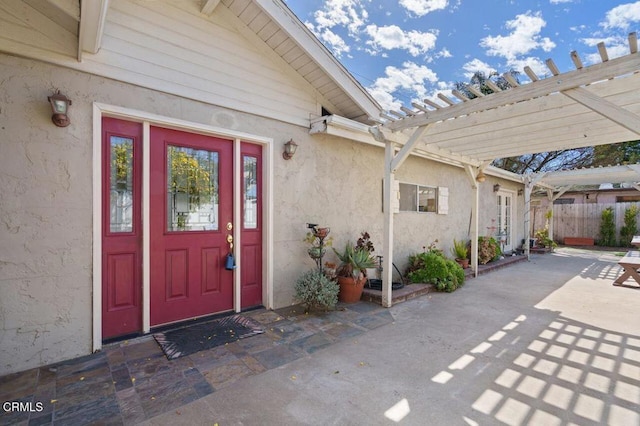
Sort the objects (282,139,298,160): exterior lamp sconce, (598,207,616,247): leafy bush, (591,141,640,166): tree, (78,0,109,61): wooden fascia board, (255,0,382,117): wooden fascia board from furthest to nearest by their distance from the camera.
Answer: (591,141,640,166): tree, (598,207,616,247): leafy bush, (282,139,298,160): exterior lamp sconce, (255,0,382,117): wooden fascia board, (78,0,109,61): wooden fascia board

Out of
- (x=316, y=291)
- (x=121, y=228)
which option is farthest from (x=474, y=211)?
(x=121, y=228)

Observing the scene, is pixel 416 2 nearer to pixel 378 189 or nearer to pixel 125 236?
pixel 378 189

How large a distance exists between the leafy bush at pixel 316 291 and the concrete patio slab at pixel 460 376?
0.77 meters

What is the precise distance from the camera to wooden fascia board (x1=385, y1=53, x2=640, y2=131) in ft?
8.57

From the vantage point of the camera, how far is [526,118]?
3.99m

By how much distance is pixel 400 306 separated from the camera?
4547 mm

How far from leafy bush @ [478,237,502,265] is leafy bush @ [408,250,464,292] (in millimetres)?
2405

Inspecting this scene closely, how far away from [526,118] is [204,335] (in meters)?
4.93

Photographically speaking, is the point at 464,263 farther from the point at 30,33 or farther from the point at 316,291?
the point at 30,33

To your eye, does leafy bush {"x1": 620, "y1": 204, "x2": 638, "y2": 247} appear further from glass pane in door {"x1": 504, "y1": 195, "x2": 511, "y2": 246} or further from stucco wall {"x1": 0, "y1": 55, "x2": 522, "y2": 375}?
stucco wall {"x1": 0, "y1": 55, "x2": 522, "y2": 375}

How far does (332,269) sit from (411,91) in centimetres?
1137

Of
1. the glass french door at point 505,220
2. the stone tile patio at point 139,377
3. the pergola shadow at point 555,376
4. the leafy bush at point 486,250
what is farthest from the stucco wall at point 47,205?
the glass french door at point 505,220

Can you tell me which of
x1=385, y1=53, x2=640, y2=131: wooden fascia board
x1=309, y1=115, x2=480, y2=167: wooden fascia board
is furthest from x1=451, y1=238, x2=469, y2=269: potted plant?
x1=385, y1=53, x2=640, y2=131: wooden fascia board

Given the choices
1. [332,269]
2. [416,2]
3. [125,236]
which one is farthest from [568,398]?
[416,2]
